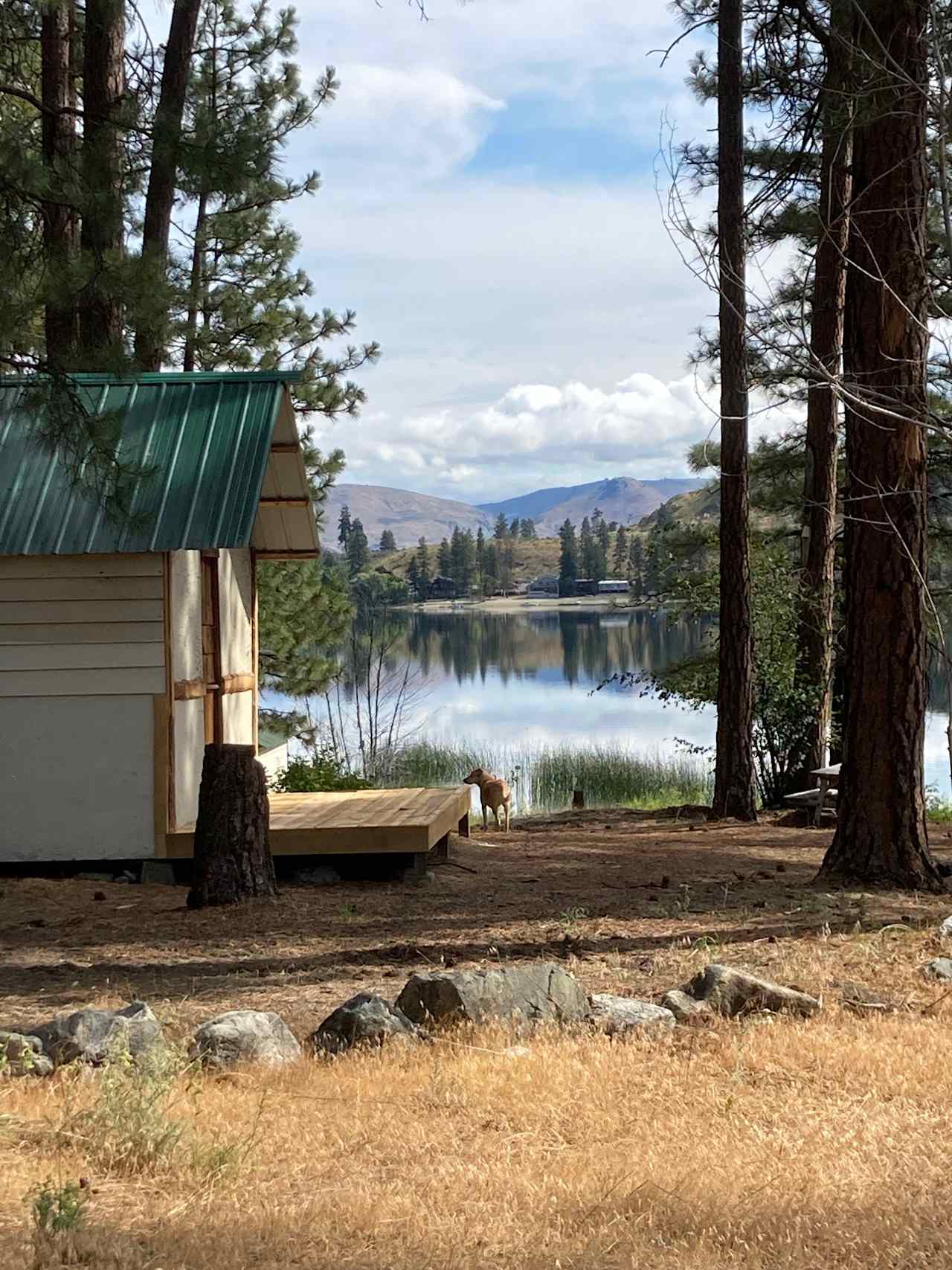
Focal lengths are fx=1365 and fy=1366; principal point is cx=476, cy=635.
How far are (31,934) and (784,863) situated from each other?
211 inches

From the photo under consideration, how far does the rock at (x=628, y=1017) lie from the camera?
5367mm

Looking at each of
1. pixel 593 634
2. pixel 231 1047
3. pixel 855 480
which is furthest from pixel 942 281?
pixel 593 634

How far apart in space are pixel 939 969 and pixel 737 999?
3.86 feet

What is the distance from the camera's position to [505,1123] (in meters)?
4.35

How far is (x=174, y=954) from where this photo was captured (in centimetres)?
718

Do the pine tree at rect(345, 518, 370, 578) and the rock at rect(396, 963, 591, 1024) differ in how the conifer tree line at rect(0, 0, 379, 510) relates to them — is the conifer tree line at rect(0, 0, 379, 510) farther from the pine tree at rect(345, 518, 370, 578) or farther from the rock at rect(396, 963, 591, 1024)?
the pine tree at rect(345, 518, 370, 578)

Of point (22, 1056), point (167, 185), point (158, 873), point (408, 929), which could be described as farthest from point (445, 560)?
point (22, 1056)

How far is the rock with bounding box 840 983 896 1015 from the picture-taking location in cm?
562

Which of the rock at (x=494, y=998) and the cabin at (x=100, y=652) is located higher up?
the cabin at (x=100, y=652)

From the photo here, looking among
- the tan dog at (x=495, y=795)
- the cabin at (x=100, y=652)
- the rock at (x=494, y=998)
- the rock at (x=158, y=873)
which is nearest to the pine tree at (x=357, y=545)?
the tan dog at (x=495, y=795)

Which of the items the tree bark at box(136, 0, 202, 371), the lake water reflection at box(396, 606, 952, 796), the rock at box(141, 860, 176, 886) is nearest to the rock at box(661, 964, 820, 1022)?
the rock at box(141, 860, 176, 886)

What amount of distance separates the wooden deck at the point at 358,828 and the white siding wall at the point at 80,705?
58 cm

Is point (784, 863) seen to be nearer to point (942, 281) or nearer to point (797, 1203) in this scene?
point (942, 281)

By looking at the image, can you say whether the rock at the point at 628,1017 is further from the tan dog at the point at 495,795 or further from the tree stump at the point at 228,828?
the tan dog at the point at 495,795
